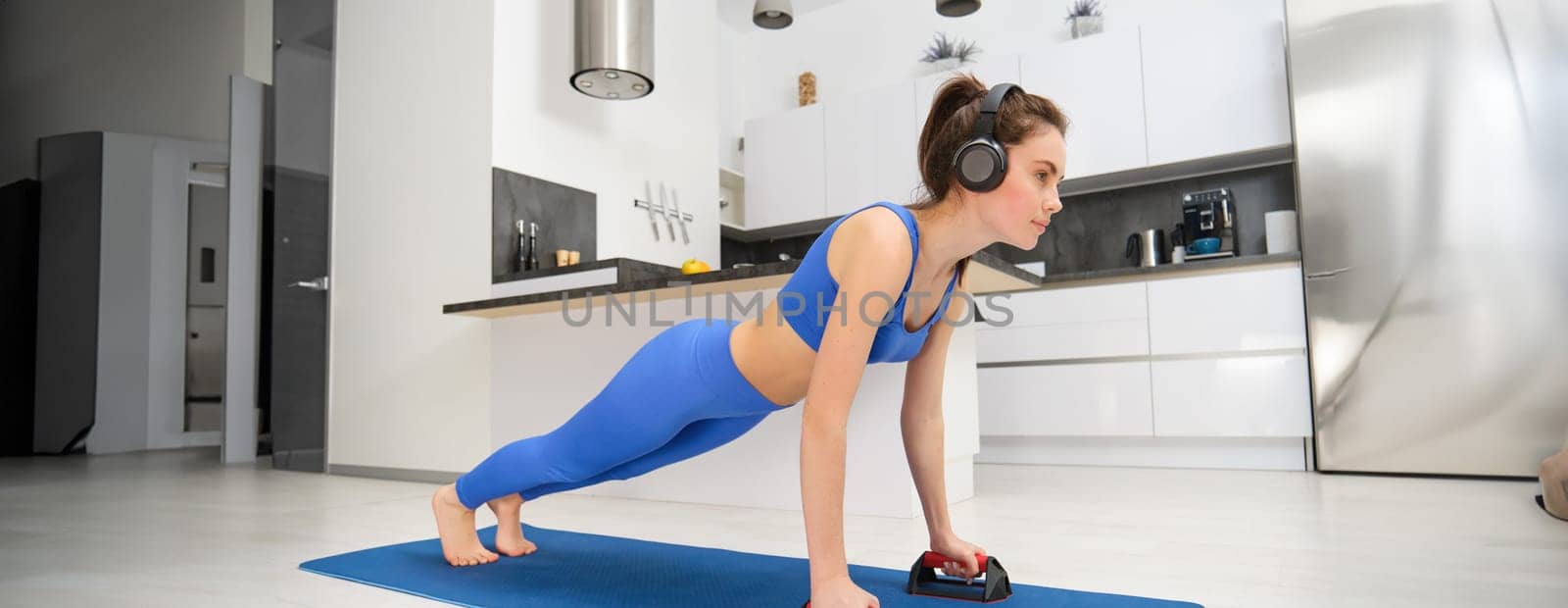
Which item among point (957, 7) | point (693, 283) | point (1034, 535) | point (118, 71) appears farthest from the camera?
point (118, 71)

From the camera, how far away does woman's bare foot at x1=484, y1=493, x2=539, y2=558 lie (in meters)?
2.01

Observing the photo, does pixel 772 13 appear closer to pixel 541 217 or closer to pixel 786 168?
pixel 786 168

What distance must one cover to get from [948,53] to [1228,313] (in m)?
2.16

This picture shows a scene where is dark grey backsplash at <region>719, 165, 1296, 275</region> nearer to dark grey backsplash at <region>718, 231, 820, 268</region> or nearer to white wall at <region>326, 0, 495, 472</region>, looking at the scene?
dark grey backsplash at <region>718, 231, 820, 268</region>

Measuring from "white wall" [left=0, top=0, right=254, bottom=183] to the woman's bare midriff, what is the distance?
6.63m

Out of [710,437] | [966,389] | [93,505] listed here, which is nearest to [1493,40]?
[966,389]

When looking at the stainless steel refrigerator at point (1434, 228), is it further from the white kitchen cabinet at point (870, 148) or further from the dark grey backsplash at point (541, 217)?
the dark grey backsplash at point (541, 217)

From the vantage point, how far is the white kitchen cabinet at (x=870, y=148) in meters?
5.15

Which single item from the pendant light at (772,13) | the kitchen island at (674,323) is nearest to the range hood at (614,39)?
the pendant light at (772,13)

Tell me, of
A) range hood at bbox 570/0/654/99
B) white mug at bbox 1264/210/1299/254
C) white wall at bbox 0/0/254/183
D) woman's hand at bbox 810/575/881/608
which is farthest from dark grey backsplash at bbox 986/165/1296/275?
white wall at bbox 0/0/254/183

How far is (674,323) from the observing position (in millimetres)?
3152

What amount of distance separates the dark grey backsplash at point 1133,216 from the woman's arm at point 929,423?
357 cm

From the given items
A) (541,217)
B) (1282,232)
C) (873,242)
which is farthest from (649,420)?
(1282,232)

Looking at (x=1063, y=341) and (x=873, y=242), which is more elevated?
(x=873, y=242)
